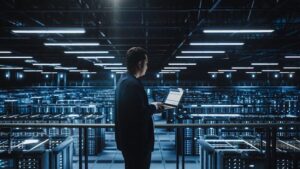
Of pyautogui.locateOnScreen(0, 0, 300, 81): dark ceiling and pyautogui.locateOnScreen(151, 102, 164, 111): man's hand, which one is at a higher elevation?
pyautogui.locateOnScreen(0, 0, 300, 81): dark ceiling

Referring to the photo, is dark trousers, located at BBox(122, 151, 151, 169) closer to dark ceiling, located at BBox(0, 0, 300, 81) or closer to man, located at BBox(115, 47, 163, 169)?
man, located at BBox(115, 47, 163, 169)

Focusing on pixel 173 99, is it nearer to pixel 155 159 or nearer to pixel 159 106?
pixel 159 106

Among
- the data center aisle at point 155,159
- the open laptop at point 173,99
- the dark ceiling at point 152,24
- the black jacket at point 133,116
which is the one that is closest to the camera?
the black jacket at point 133,116

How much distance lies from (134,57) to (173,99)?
448 millimetres

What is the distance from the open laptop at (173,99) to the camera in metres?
2.28

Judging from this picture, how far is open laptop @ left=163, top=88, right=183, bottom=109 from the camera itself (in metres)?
2.28

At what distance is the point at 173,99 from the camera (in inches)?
92.9


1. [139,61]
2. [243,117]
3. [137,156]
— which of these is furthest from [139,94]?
[243,117]

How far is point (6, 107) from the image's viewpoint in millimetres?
11227

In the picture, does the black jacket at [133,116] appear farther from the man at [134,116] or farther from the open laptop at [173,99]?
the open laptop at [173,99]

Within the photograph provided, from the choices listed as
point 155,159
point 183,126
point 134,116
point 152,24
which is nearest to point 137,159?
point 134,116

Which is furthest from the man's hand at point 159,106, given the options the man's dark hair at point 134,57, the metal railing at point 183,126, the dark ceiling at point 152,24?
the dark ceiling at point 152,24

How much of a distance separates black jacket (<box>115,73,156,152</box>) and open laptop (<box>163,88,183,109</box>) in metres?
0.14

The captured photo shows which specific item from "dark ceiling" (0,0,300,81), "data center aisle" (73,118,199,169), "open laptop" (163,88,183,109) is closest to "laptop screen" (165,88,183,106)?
"open laptop" (163,88,183,109)
